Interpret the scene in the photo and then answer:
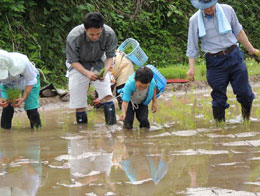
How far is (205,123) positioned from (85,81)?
5.37 feet

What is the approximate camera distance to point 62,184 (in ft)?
13.1

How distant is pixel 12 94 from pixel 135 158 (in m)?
2.42

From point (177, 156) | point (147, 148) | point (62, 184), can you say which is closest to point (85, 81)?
point (147, 148)

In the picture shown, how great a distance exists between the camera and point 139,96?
22.2 ft

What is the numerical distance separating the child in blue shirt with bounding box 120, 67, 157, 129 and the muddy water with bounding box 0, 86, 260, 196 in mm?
191

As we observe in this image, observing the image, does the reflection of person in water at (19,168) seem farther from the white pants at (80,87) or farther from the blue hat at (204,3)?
the blue hat at (204,3)

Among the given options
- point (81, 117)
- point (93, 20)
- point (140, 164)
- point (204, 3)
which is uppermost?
point (204, 3)

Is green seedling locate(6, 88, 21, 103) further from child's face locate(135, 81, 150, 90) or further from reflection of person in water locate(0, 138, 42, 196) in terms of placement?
child's face locate(135, 81, 150, 90)

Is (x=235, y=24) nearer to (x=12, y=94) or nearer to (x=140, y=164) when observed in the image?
(x=140, y=164)

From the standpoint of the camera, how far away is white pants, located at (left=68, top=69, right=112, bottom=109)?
7.15 m

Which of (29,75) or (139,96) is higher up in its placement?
(29,75)

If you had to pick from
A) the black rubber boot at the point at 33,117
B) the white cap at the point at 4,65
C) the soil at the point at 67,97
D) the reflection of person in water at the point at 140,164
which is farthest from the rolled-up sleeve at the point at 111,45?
the soil at the point at 67,97

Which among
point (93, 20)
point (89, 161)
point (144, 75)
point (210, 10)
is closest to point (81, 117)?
point (144, 75)

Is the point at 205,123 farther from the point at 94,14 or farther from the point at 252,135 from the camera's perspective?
the point at 94,14
